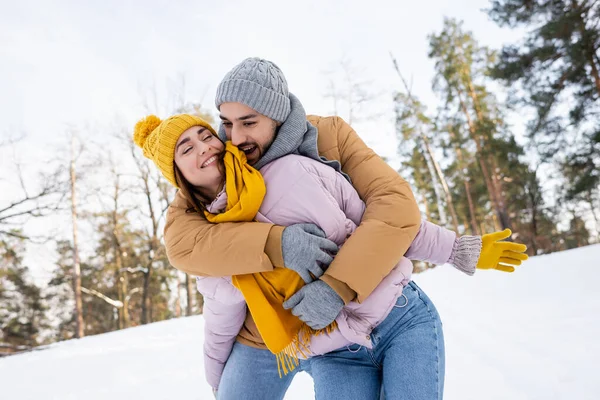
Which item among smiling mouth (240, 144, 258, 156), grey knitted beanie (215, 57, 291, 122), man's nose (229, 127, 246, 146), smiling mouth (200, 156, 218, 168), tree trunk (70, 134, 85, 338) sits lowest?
tree trunk (70, 134, 85, 338)

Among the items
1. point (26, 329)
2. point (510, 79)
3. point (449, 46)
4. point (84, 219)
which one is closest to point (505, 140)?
point (510, 79)

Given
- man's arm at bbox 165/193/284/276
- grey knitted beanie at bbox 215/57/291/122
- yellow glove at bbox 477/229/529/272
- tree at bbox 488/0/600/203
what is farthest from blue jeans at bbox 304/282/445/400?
tree at bbox 488/0/600/203

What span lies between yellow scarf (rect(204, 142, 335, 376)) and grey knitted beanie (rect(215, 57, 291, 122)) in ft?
1.32

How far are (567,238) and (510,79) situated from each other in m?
20.6

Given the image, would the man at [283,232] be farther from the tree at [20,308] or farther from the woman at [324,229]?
the tree at [20,308]

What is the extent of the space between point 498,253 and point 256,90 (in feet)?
4.82

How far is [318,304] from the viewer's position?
54.8 inches

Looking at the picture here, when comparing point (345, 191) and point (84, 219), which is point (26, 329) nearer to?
point (84, 219)

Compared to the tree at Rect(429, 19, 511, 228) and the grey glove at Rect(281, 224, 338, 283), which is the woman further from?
the tree at Rect(429, 19, 511, 228)

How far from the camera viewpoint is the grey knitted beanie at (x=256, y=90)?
180cm

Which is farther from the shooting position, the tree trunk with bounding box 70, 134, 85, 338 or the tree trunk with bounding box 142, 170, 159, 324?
the tree trunk with bounding box 142, 170, 159, 324

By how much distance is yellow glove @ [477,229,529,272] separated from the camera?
190 cm

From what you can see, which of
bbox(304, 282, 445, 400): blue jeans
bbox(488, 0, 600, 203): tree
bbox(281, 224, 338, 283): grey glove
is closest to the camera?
bbox(281, 224, 338, 283): grey glove

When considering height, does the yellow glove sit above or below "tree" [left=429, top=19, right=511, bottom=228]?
below
